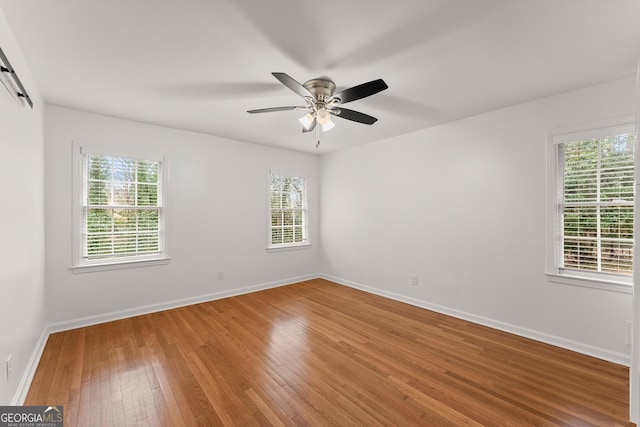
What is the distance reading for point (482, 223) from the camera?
3.42 meters

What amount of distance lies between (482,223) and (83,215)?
4.87 meters

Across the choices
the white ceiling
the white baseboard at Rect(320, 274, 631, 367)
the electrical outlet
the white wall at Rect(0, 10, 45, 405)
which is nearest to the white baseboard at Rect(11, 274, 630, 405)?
the white baseboard at Rect(320, 274, 631, 367)

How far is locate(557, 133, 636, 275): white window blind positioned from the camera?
8.32 feet

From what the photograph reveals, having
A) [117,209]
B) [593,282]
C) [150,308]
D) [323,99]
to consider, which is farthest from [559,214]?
[117,209]

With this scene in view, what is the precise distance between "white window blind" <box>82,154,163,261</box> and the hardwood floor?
943mm

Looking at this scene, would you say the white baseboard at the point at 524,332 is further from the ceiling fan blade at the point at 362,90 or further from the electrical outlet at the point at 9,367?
the electrical outlet at the point at 9,367

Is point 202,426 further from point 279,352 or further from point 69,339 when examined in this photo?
point 69,339

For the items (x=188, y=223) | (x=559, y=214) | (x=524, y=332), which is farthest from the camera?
(x=188, y=223)

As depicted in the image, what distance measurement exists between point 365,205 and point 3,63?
4.24 metres

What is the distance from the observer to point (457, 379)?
2.25 meters

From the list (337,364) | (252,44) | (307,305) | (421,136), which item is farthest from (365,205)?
(252,44)

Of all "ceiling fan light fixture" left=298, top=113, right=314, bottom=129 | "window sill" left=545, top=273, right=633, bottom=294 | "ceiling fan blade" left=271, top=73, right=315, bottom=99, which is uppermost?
"ceiling fan blade" left=271, top=73, right=315, bottom=99

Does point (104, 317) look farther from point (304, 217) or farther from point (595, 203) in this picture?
point (595, 203)

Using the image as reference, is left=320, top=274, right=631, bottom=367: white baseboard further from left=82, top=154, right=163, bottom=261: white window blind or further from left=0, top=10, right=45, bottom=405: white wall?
left=0, top=10, right=45, bottom=405: white wall
